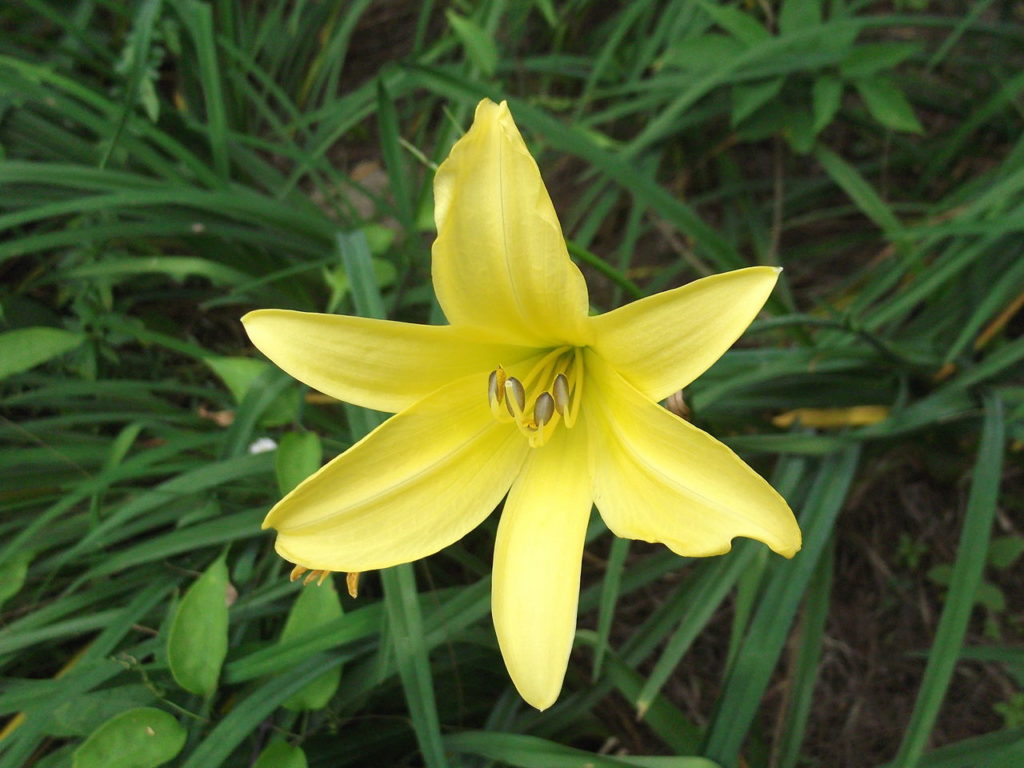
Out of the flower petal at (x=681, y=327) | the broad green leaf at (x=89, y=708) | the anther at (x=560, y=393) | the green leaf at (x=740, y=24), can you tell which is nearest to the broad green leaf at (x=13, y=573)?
the broad green leaf at (x=89, y=708)

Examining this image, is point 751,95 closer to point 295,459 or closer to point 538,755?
point 295,459

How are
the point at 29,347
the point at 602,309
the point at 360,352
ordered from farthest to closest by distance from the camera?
the point at 602,309 → the point at 29,347 → the point at 360,352

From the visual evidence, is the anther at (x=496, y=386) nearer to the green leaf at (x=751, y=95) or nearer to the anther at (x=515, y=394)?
the anther at (x=515, y=394)

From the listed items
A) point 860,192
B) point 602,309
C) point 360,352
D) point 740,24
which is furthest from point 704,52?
point 360,352

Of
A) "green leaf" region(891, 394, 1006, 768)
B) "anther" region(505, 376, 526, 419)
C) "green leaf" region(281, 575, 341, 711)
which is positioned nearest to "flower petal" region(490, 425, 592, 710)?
"anther" region(505, 376, 526, 419)

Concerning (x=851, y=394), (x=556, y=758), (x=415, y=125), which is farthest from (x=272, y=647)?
(x=415, y=125)

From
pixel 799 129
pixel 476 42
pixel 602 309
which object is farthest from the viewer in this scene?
pixel 602 309
